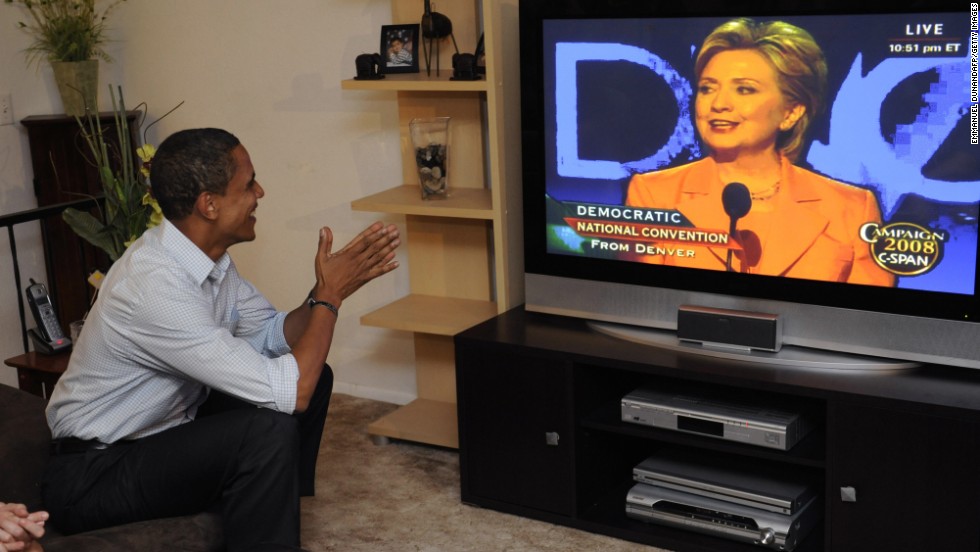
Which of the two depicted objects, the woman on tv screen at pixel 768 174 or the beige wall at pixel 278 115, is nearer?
the woman on tv screen at pixel 768 174

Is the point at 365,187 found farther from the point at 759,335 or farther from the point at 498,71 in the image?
the point at 759,335

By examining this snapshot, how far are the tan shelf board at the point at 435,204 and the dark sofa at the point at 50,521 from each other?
110 cm

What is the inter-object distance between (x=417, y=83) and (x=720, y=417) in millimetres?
1218

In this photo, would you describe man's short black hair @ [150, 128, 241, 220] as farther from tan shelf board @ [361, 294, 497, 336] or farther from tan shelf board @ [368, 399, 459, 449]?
tan shelf board @ [368, 399, 459, 449]

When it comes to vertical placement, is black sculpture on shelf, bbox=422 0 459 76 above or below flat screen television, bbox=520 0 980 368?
above

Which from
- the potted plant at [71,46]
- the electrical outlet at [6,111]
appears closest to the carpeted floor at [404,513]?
the potted plant at [71,46]

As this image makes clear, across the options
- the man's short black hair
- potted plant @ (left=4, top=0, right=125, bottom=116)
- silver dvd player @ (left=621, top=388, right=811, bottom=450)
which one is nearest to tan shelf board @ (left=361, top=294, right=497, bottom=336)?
silver dvd player @ (left=621, top=388, right=811, bottom=450)

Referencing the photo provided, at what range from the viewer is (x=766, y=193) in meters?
2.64

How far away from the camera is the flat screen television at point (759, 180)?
2.42m

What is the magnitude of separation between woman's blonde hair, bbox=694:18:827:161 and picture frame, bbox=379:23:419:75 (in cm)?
97

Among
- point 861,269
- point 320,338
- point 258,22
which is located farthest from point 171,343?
point 258,22

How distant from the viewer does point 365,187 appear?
371cm

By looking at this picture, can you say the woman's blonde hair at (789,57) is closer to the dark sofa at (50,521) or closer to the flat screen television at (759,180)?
the flat screen television at (759,180)

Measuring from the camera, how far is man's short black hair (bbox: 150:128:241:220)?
91.5 inches
